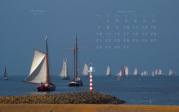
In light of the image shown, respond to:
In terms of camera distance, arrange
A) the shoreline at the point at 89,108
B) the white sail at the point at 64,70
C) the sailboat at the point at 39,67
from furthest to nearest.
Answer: the white sail at the point at 64,70 → the sailboat at the point at 39,67 → the shoreline at the point at 89,108

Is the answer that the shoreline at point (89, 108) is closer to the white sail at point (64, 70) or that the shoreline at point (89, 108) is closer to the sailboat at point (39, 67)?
the sailboat at point (39, 67)

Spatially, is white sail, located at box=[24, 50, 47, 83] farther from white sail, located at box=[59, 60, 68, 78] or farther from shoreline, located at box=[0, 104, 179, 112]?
white sail, located at box=[59, 60, 68, 78]

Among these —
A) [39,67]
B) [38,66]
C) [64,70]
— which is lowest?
[39,67]

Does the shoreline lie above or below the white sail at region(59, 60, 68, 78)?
below

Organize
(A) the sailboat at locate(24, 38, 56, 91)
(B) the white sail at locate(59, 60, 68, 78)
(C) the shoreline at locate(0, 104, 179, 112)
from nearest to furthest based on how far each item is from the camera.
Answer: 1. (C) the shoreline at locate(0, 104, 179, 112)
2. (A) the sailboat at locate(24, 38, 56, 91)
3. (B) the white sail at locate(59, 60, 68, 78)


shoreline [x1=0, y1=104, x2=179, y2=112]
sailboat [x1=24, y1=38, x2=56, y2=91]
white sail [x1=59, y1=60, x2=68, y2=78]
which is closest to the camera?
shoreline [x1=0, y1=104, x2=179, y2=112]

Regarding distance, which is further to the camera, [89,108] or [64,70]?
[64,70]

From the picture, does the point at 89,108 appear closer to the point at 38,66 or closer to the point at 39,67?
the point at 38,66

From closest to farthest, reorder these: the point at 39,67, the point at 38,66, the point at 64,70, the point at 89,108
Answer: the point at 89,108, the point at 38,66, the point at 39,67, the point at 64,70

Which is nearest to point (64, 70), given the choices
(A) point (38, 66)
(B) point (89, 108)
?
(A) point (38, 66)

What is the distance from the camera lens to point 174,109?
1043 centimetres

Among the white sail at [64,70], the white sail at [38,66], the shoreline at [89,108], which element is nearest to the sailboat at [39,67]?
the white sail at [38,66]

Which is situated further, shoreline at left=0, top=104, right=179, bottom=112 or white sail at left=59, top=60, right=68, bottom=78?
white sail at left=59, top=60, right=68, bottom=78

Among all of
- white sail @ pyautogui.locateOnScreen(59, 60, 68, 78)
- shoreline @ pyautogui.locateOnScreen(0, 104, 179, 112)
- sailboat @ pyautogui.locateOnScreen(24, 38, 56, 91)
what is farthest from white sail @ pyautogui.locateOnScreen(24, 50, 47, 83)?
white sail @ pyautogui.locateOnScreen(59, 60, 68, 78)
